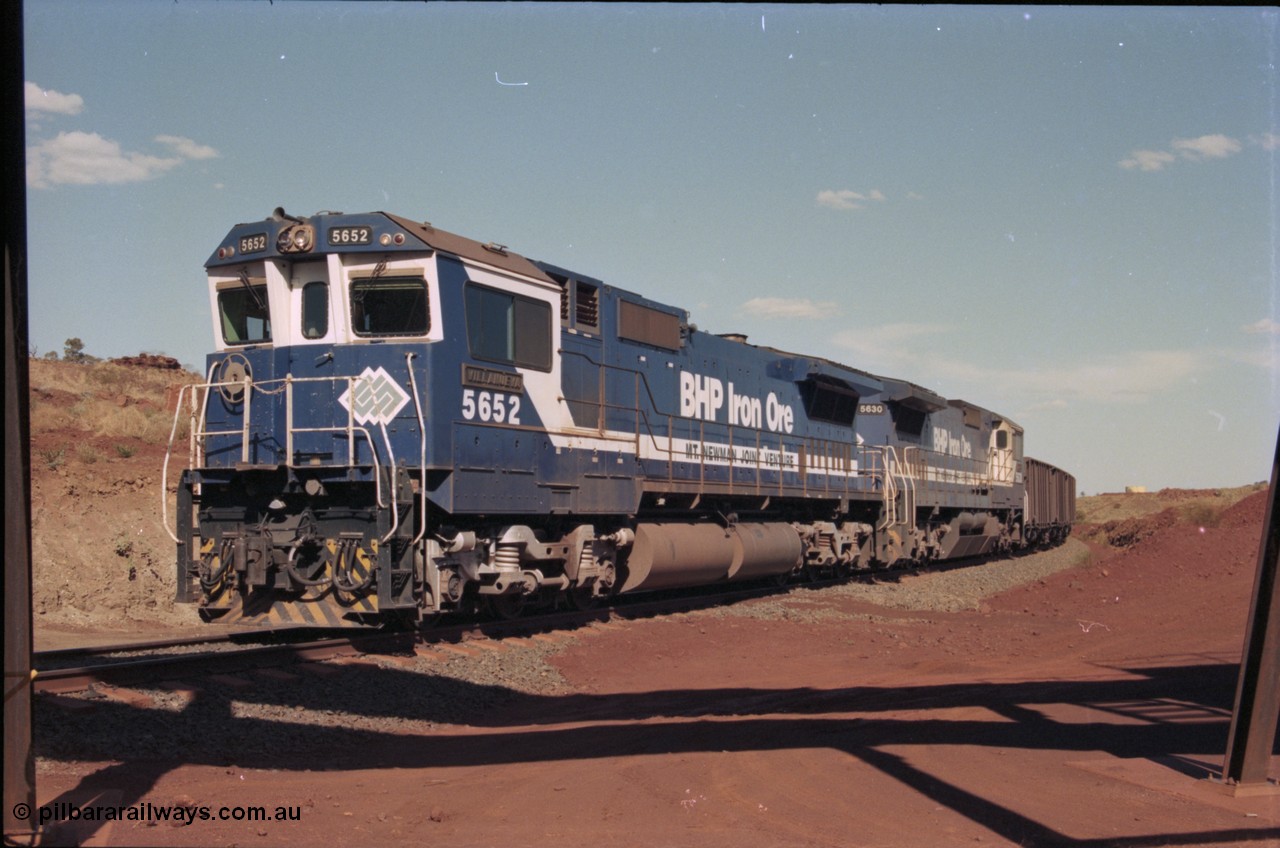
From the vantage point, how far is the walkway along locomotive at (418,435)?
1080cm

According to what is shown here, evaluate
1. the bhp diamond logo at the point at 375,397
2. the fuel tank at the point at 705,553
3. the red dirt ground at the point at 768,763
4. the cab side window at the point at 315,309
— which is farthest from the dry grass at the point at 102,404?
the red dirt ground at the point at 768,763

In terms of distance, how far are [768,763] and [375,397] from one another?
19.2 ft

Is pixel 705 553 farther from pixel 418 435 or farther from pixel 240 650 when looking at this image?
pixel 240 650

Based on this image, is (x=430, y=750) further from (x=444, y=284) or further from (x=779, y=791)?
(x=444, y=284)

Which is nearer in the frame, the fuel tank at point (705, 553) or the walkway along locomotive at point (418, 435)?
the walkway along locomotive at point (418, 435)

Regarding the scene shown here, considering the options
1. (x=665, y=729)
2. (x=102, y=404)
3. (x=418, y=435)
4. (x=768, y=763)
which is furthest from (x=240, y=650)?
(x=102, y=404)

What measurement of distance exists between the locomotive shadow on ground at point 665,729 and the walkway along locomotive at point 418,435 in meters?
1.57

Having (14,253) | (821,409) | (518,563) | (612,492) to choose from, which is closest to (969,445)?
(821,409)

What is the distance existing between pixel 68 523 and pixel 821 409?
14203 mm

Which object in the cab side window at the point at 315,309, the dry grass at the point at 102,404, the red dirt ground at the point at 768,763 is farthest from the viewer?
the dry grass at the point at 102,404

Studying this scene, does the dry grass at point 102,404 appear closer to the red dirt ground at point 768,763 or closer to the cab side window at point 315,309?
the cab side window at point 315,309

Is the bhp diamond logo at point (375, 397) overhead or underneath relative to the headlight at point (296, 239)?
underneath

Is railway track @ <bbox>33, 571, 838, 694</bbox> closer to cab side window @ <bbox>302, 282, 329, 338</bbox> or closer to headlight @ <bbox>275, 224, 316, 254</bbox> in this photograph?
cab side window @ <bbox>302, 282, 329, 338</bbox>

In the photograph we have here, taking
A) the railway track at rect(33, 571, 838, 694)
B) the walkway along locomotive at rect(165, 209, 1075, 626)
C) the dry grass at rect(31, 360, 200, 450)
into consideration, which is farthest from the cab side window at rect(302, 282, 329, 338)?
the dry grass at rect(31, 360, 200, 450)
